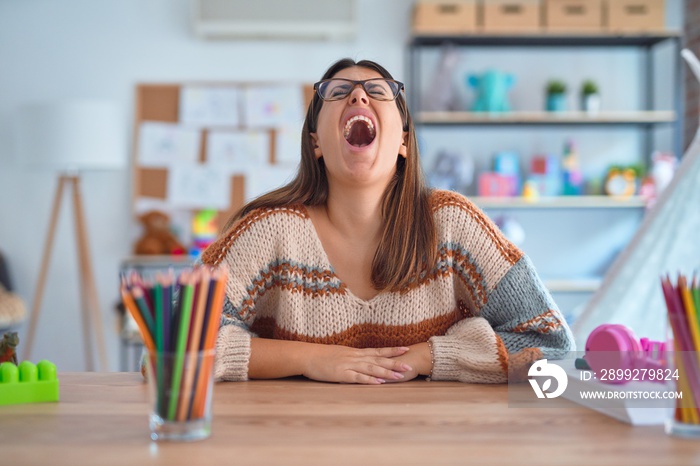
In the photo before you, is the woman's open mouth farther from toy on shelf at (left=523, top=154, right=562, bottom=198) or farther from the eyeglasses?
toy on shelf at (left=523, top=154, right=562, bottom=198)

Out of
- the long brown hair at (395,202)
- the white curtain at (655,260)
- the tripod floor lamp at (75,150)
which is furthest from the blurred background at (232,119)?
the long brown hair at (395,202)

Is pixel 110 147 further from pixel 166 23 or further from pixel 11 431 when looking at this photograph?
pixel 11 431

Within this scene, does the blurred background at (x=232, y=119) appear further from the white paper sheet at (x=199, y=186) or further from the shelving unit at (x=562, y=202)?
the shelving unit at (x=562, y=202)

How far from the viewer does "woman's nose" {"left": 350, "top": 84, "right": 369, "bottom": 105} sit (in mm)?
1547

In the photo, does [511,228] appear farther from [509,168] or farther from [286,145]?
[286,145]

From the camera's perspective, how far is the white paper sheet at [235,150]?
436cm

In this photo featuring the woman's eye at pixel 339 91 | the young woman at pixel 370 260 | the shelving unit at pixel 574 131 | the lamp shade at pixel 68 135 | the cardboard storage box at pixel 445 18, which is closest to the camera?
the young woman at pixel 370 260

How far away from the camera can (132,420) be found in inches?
38.2

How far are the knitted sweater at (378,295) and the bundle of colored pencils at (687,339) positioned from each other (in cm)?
55

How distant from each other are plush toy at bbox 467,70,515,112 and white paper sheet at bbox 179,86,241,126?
1270 millimetres

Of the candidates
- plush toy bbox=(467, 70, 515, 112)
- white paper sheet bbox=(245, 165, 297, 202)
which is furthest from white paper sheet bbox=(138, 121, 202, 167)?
plush toy bbox=(467, 70, 515, 112)

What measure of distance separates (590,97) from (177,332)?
3.71m

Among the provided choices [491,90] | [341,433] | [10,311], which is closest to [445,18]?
[491,90]

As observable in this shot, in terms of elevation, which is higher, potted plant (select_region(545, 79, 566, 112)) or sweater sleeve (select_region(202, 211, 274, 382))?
potted plant (select_region(545, 79, 566, 112))
